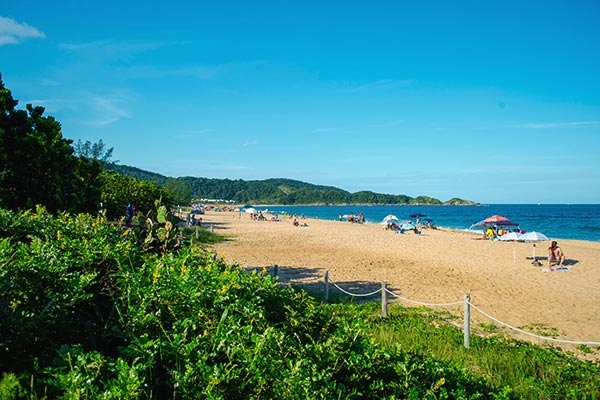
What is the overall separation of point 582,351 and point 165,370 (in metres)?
9.71

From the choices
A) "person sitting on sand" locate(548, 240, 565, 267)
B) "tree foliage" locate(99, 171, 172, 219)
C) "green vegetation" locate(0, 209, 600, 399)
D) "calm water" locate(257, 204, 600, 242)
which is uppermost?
"tree foliage" locate(99, 171, 172, 219)

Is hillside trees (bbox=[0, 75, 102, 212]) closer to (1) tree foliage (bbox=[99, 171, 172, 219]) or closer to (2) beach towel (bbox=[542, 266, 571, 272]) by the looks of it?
(1) tree foliage (bbox=[99, 171, 172, 219])

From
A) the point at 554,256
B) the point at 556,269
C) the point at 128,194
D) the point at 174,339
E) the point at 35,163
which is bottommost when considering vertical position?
the point at 556,269

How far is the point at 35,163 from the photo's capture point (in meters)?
8.75

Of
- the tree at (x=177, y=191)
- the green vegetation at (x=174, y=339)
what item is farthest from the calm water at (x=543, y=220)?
the green vegetation at (x=174, y=339)

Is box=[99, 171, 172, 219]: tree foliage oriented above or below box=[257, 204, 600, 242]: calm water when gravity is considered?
above

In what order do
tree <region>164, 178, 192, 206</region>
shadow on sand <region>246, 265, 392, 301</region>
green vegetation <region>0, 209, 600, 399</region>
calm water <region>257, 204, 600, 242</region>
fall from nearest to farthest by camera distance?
green vegetation <region>0, 209, 600, 399</region> < shadow on sand <region>246, 265, 392, 301</region> < calm water <region>257, 204, 600, 242</region> < tree <region>164, 178, 192, 206</region>

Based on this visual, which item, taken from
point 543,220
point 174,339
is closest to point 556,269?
point 174,339

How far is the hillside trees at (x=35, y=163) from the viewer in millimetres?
8430

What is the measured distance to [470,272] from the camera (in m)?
19.6

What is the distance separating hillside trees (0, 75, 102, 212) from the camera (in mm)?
8430

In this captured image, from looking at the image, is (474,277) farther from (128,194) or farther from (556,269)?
(128,194)

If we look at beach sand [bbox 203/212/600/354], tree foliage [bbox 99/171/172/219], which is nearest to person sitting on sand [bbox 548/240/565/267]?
beach sand [bbox 203/212/600/354]

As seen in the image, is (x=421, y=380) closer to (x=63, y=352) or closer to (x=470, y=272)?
(x=63, y=352)
